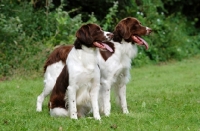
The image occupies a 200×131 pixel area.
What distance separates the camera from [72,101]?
23.7ft

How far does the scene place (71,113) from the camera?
23.9 ft

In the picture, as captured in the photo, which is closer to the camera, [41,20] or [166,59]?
[41,20]

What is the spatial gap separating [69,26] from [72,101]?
8.48m

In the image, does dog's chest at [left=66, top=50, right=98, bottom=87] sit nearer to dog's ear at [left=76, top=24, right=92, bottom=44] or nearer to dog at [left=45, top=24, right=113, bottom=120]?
dog at [left=45, top=24, right=113, bottom=120]

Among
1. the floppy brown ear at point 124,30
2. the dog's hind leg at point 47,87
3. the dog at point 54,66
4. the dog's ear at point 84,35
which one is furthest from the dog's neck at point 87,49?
the dog's hind leg at point 47,87

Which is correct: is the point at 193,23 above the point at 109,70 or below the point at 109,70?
below

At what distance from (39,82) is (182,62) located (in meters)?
8.12

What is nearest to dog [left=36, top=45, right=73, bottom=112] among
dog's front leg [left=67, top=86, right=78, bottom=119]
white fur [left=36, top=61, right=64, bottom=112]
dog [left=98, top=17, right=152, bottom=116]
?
white fur [left=36, top=61, right=64, bottom=112]

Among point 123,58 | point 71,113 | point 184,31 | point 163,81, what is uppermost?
point 123,58

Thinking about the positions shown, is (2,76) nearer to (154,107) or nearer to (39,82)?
(39,82)

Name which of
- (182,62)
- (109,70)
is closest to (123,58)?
(109,70)

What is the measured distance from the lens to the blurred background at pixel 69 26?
546 inches

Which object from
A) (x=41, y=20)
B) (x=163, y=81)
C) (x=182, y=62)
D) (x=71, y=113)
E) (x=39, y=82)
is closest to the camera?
(x=71, y=113)

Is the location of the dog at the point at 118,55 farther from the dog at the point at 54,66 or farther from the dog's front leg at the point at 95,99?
the dog at the point at 54,66
